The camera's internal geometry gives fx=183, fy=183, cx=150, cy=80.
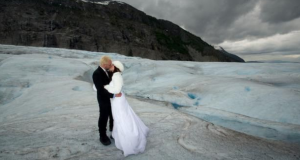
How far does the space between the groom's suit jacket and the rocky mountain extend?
7897 centimetres

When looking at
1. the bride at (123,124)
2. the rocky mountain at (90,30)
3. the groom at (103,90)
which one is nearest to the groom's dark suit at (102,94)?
Result: the groom at (103,90)

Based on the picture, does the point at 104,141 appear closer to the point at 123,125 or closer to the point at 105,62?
the point at 123,125

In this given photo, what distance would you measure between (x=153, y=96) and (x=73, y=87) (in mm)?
3907

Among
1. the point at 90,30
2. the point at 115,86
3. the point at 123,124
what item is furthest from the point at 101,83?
the point at 90,30

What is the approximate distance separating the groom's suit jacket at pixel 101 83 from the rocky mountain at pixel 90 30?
78969mm

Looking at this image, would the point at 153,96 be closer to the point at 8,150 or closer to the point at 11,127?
the point at 11,127

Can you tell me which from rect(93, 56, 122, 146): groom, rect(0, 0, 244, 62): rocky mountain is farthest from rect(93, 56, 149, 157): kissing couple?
rect(0, 0, 244, 62): rocky mountain

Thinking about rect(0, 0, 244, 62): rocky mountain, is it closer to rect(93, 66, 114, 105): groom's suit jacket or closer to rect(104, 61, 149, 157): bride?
rect(93, 66, 114, 105): groom's suit jacket

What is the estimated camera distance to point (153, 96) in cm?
929

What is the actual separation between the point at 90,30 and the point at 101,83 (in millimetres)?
86511

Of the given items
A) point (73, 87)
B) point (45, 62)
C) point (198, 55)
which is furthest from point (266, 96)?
point (198, 55)

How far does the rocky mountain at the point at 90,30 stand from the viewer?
240 ft

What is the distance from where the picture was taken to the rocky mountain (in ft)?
240

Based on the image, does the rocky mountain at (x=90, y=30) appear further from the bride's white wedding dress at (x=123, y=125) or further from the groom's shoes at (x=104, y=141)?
the bride's white wedding dress at (x=123, y=125)
